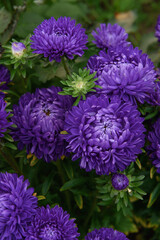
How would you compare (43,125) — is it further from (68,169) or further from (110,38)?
(110,38)

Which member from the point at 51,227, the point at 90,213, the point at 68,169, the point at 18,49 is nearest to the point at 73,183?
the point at 68,169

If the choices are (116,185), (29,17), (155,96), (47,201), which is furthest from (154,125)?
(29,17)

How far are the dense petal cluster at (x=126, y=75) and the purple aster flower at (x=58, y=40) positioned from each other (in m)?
0.14

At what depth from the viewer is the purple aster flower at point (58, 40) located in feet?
4.32

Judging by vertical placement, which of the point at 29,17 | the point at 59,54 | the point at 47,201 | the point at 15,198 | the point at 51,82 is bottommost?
the point at 15,198

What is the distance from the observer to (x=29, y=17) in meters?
2.29

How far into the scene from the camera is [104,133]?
1.24 meters

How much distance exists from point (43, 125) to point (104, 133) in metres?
0.32

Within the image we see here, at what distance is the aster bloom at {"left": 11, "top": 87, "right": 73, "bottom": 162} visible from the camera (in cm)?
142

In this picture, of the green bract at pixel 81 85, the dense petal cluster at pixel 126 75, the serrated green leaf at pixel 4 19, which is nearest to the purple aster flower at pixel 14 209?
the green bract at pixel 81 85

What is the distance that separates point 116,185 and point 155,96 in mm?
455

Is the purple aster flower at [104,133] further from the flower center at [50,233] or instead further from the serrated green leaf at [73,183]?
the serrated green leaf at [73,183]

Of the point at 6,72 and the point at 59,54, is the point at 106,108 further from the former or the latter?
the point at 6,72

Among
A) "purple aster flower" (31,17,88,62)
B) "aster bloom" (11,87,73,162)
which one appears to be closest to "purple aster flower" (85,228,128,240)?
"aster bloom" (11,87,73,162)
